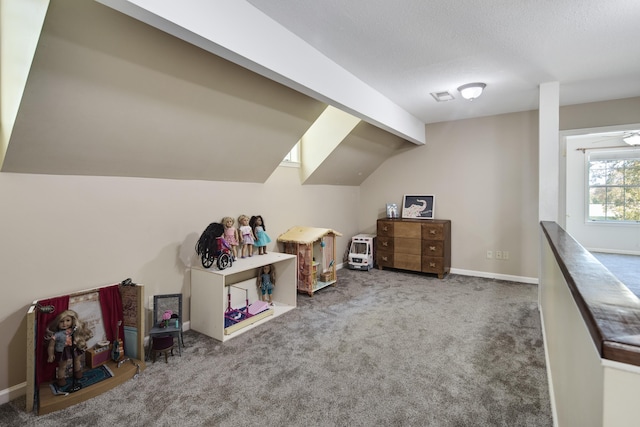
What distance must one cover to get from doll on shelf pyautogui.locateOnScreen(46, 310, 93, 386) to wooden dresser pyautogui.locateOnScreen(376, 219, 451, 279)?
3.78 m

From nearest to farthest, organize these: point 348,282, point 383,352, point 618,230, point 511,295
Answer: point 383,352
point 511,295
point 348,282
point 618,230

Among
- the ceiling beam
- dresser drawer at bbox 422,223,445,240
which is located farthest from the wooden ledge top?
dresser drawer at bbox 422,223,445,240

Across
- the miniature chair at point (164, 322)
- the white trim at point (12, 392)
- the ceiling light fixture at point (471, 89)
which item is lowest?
the white trim at point (12, 392)

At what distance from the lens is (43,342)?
1903 mm

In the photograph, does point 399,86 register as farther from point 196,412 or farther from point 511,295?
point 196,412

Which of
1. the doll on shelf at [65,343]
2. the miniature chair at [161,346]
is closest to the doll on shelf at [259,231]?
the miniature chair at [161,346]

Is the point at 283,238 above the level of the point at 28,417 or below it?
above

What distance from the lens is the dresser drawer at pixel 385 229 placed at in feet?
15.6

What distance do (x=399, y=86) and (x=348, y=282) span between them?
251 centimetres

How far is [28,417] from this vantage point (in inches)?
68.0

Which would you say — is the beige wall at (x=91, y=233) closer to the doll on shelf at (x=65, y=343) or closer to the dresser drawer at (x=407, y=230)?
the doll on shelf at (x=65, y=343)

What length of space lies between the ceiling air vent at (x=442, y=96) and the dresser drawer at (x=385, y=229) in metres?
1.88

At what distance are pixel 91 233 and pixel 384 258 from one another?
3729mm

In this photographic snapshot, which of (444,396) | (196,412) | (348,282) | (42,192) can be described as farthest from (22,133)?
(348,282)
